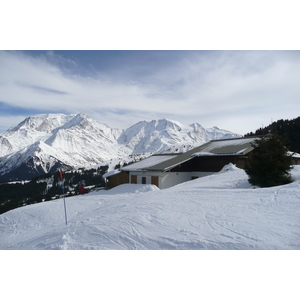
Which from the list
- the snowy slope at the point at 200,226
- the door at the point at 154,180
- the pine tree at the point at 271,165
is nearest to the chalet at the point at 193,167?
the door at the point at 154,180

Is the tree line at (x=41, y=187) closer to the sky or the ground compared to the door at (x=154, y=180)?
closer to the ground

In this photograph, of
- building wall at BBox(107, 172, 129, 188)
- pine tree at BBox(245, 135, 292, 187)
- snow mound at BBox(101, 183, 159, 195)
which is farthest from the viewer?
building wall at BBox(107, 172, 129, 188)

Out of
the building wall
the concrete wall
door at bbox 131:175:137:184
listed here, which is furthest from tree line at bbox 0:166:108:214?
the concrete wall

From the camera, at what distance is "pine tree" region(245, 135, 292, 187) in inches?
531

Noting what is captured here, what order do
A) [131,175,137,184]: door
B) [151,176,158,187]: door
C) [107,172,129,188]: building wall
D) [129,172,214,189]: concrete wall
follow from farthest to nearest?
1. [107,172,129,188]: building wall
2. [131,175,137,184]: door
3. [151,176,158,187]: door
4. [129,172,214,189]: concrete wall

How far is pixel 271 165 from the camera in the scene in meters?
13.7

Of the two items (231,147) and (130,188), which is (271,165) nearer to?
(231,147)

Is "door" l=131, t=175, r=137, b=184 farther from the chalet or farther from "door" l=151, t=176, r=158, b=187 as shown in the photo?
"door" l=151, t=176, r=158, b=187

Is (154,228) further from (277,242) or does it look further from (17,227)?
(17,227)

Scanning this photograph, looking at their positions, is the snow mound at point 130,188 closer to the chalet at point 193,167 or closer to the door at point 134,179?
the chalet at point 193,167

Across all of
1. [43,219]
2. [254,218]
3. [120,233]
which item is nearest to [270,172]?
[254,218]

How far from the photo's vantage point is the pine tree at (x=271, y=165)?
13492mm

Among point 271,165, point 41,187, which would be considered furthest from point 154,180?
point 41,187

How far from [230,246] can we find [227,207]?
124 inches
